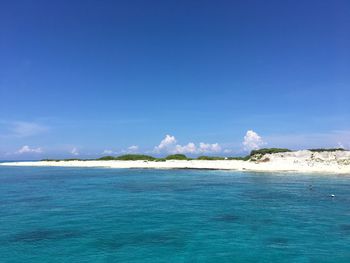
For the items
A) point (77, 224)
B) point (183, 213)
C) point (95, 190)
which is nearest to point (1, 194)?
point (95, 190)

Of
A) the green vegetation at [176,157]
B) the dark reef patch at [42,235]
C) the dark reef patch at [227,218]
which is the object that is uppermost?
the green vegetation at [176,157]

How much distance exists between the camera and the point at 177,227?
27859 millimetres

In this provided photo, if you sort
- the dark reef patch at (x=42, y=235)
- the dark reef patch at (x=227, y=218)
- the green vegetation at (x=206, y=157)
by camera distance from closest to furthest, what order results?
the dark reef patch at (x=42, y=235) → the dark reef patch at (x=227, y=218) → the green vegetation at (x=206, y=157)

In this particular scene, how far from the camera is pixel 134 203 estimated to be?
3994cm

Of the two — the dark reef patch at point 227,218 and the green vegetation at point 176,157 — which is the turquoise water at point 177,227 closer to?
the dark reef patch at point 227,218

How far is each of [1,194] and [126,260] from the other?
3599 centimetres

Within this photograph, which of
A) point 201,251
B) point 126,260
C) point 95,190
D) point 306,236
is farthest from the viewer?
point 95,190

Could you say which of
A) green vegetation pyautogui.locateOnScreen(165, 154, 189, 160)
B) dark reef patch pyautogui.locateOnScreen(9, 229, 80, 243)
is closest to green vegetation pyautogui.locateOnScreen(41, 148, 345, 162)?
green vegetation pyautogui.locateOnScreen(165, 154, 189, 160)

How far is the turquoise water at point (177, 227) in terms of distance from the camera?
21.1 meters

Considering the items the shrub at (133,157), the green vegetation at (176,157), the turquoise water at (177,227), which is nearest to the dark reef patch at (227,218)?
the turquoise water at (177,227)

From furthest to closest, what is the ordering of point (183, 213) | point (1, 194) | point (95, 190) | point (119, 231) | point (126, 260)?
point (95, 190), point (1, 194), point (183, 213), point (119, 231), point (126, 260)

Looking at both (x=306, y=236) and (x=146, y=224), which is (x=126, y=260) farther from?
(x=306, y=236)

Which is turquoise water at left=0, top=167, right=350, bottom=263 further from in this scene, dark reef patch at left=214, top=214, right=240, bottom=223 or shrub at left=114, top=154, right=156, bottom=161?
shrub at left=114, top=154, right=156, bottom=161

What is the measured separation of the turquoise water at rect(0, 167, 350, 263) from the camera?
2111cm
